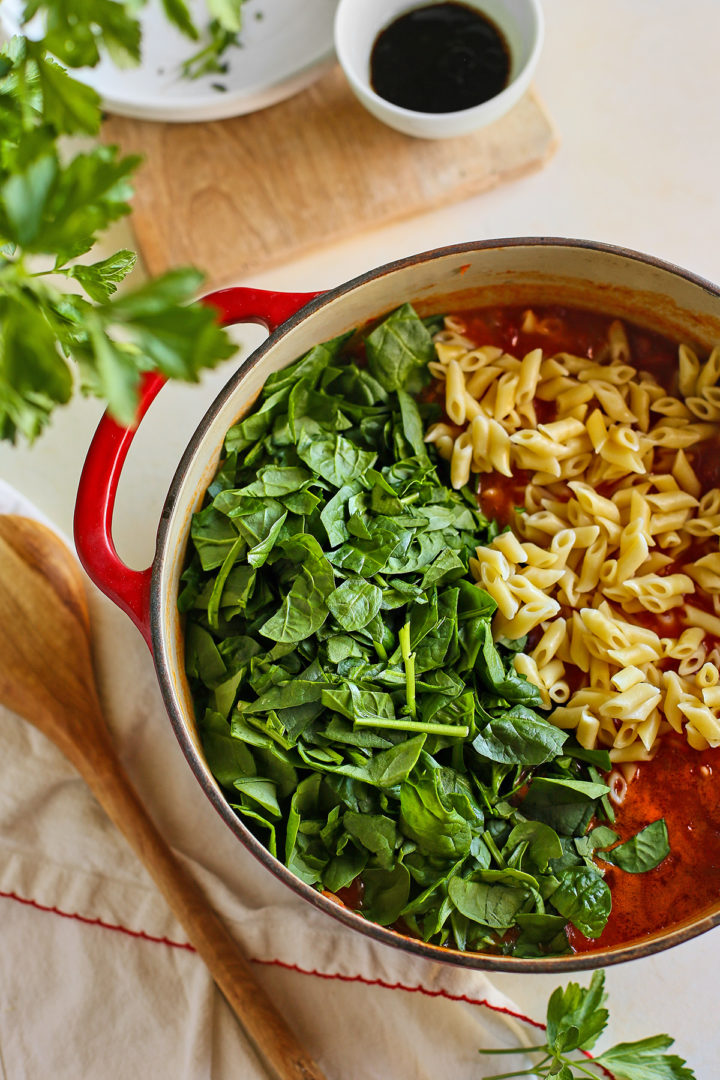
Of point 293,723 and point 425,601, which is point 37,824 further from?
point 425,601

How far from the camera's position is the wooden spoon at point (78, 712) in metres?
1.25

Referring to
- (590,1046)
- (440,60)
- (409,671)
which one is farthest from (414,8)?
(590,1046)

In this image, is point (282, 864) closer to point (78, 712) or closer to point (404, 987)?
point (404, 987)

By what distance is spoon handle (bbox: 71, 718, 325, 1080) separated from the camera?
1.23 m

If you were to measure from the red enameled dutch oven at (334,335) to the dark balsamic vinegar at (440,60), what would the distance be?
381mm

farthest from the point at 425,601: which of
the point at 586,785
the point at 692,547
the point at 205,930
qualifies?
the point at 205,930

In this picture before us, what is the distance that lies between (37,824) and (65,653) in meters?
0.25

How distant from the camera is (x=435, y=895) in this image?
1077 mm

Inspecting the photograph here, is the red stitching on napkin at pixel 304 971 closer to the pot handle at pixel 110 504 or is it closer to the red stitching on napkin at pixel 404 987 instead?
the red stitching on napkin at pixel 404 987

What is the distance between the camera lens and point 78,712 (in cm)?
133

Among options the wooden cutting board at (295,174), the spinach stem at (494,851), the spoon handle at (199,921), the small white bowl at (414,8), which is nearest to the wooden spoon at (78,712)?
the spoon handle at (199,921)

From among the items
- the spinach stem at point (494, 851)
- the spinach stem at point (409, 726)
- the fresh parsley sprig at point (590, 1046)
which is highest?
the spinach stem at point (409, 726)

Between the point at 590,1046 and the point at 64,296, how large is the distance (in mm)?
1077

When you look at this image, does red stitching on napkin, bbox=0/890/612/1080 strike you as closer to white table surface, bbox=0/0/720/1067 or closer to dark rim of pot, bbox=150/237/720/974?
dark rim of pot, bbox=150/237/720/974
